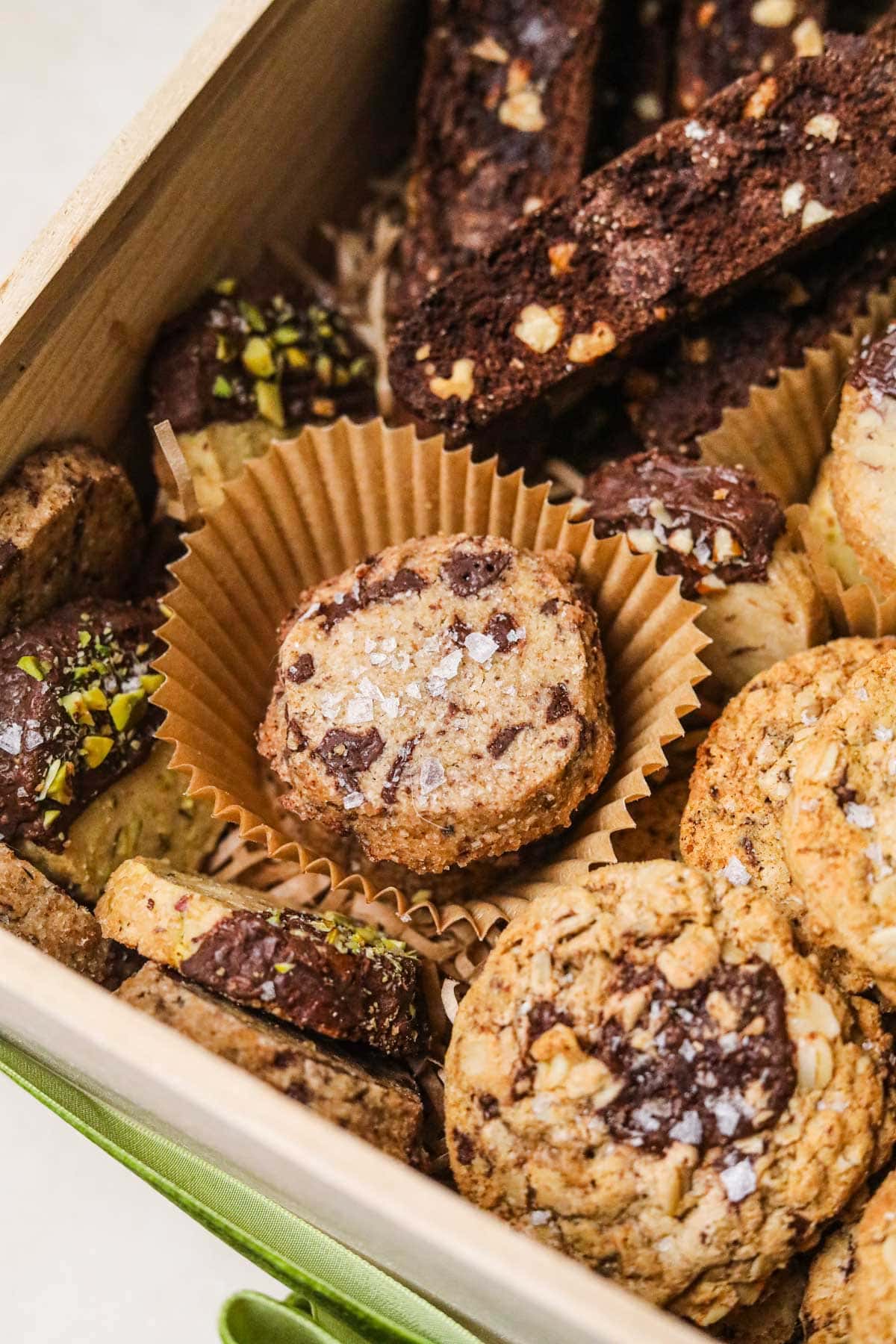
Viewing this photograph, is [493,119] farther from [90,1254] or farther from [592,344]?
[90,1254]

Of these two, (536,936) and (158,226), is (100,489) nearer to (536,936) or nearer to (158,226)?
(158,226)

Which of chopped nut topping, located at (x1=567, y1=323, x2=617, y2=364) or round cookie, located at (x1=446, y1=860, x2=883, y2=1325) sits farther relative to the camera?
chopped nut topping, located at (x1=567, y1=323, x2=617, y2=364)

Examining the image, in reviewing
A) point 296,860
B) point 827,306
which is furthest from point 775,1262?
point 827,306

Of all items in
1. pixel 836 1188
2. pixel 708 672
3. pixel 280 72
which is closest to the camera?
pixel 836 1188

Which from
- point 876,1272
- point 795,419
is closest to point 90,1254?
point 876,1272

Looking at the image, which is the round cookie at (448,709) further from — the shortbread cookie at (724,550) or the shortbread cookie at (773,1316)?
the shortbread cookie at (773,1316)

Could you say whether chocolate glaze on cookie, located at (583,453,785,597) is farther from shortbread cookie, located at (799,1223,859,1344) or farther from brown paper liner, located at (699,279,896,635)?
shortbread cookie, located at (799,1223,859,1344)

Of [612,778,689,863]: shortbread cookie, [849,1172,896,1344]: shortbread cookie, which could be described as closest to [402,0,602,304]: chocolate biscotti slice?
[612,778,689,863]: shortbread cookie
